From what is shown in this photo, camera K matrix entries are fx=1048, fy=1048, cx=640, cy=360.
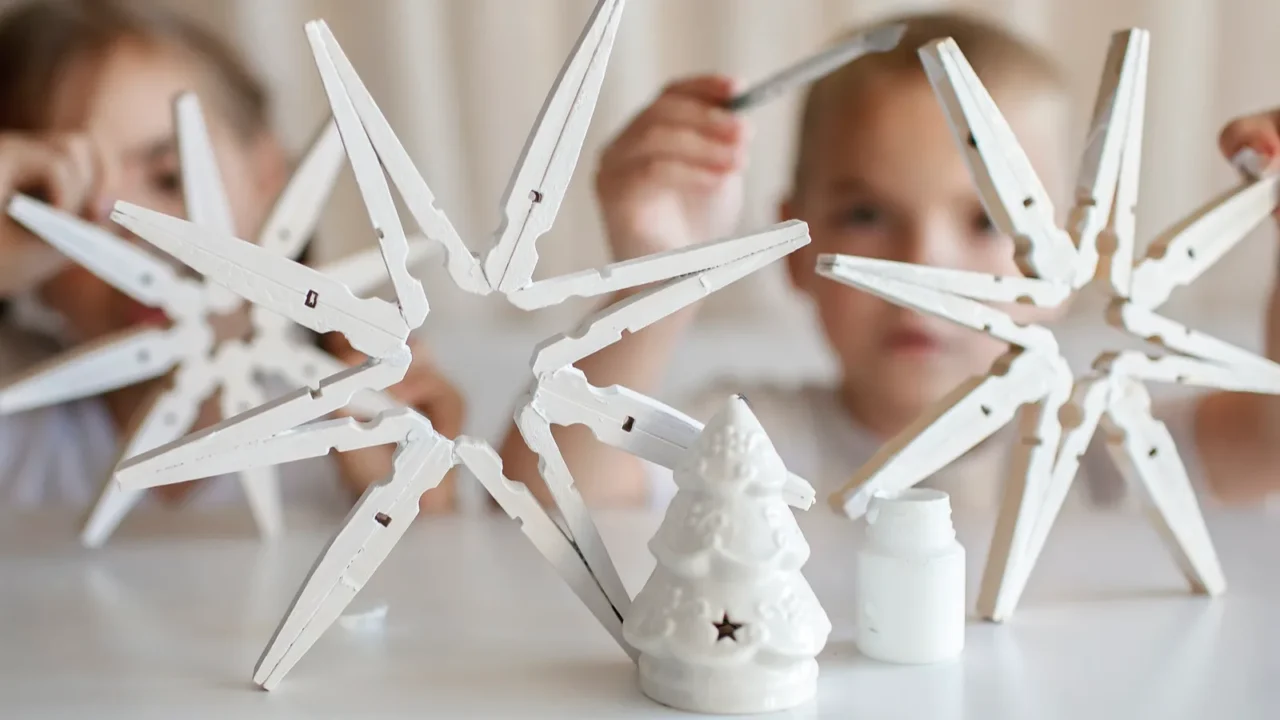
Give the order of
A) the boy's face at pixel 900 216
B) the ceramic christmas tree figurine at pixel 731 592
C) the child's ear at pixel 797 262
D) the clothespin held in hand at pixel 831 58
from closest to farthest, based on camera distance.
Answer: the ceramic christmas tree figurine at pixel 731 592
the clothespin held in hand at pixel 831 58
the boy's face at pixel 900 216
the child's ear at pixel 797 262

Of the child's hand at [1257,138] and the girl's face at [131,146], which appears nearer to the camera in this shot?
the child's hand at [1257,138]

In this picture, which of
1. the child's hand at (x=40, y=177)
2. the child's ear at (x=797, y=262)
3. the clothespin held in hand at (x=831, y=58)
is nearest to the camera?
the clothespin held in hand at (x=831, y=58)

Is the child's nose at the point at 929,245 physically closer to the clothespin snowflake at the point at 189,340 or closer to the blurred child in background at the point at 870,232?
the blurred child in background at the point at 870,232

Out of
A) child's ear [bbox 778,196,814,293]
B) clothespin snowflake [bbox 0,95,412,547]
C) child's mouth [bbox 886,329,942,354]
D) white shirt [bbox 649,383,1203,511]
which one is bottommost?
clothespin snowflake [bbox 0,95,412,547]

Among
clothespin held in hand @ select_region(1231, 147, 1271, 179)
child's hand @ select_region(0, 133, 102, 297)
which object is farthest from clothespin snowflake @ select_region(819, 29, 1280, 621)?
child's hand @ select_region(0, 133, 102, 297)

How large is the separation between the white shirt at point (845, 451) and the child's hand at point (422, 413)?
0.50 ft

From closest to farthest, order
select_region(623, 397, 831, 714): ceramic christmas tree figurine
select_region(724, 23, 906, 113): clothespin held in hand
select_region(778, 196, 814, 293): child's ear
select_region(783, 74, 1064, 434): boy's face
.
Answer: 1. select_region(623, 397, 831, 714): ceramic christmas tree figurine
2. select_region(724, 23, 906, 113): clothespin held in hand
3. select_region(783, 74, 1064, 434): boy's face
4. select_region(778, 196, 814, 293): child's ear

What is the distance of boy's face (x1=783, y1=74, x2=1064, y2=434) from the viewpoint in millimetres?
773

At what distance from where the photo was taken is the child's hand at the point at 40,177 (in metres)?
0.66

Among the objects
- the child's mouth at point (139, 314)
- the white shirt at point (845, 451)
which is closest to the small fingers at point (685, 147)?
the white shirt at point (845, 451)

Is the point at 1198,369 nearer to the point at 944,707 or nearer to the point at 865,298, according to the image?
the point at 944,707

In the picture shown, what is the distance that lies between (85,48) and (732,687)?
0.79 m

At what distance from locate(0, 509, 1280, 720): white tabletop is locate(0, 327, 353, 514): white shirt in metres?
0.30

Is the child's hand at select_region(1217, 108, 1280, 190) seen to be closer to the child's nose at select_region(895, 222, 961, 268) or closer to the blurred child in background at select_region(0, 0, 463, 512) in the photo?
the child's nose at select_region(895, 222, 961, 268)
